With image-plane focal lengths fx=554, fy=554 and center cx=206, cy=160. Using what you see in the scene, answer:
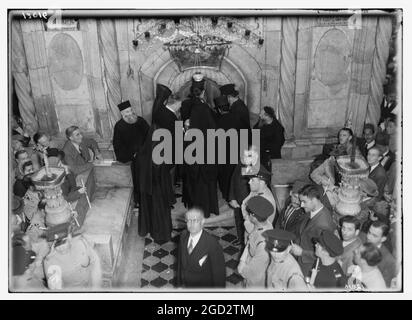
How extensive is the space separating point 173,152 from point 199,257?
2417 mm

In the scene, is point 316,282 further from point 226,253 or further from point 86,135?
point 86,135

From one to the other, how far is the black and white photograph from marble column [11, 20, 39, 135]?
0.02 metres

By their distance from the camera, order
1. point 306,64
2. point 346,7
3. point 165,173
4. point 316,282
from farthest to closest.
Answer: point 306,64
point 165,173
point 346,7
point 316,282

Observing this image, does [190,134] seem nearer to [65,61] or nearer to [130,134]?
[130,134]

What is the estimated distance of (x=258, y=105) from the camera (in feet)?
31.9

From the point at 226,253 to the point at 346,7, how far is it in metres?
4.07

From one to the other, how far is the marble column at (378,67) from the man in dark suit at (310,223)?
3351 millimetres

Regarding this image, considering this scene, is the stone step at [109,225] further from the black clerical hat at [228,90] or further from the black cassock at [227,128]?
the black clerical hat at [228,90]

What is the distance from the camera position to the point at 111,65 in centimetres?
926

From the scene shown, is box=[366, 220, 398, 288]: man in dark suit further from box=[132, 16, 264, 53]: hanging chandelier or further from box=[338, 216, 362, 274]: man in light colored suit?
box=[132, 16, 264, 53]: hanging chandelier

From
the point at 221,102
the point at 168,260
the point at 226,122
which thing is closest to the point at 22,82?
the point at 221,102

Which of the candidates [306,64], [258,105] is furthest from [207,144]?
[306,64]

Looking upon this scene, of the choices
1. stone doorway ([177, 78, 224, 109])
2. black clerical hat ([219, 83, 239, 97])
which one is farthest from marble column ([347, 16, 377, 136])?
stone doorway ([177, 78, 224, 109])

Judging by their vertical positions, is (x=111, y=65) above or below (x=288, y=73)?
above
